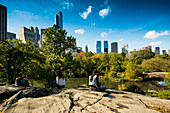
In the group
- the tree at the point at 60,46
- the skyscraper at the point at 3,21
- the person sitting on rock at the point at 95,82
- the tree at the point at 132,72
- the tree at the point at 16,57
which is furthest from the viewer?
the skyscraper at the point at 3,21

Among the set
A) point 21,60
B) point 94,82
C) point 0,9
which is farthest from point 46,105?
point 0,9

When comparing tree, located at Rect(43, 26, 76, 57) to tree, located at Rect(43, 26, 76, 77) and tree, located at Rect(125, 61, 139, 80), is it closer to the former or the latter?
tree, located at Rect(43, 26, 76, 77)

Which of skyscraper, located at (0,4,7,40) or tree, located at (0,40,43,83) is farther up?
skyscraper, located at (0,4,7,40)

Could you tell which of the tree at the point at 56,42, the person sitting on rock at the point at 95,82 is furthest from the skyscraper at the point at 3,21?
the person sitting on rock at the point at 95,82

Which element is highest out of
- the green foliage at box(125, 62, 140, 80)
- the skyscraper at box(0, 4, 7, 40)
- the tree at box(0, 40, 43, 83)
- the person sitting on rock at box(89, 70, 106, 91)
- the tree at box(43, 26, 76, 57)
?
the skyscraper at box(0, 4, 7, 40)

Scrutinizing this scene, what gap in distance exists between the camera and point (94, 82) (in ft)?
16.0

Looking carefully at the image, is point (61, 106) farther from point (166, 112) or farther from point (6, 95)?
point (166, 112)

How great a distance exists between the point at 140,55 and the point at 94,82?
47.3 metres

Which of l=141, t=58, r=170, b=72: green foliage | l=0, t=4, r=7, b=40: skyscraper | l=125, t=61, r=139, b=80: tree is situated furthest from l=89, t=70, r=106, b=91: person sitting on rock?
l=0, t=4, r=7, b=40: skyscraper

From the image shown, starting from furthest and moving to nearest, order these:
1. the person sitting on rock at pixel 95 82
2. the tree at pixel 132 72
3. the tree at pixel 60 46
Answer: the tree at pixel 132 72, the tree at pixel 60 46, the person sitting on rock at pixel 95 82

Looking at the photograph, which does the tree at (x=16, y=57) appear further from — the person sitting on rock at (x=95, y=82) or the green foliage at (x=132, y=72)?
the green foliage at (x=132, y=72)

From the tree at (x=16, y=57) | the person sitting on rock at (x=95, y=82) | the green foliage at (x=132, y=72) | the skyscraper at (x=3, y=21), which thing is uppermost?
the skyscraper at (x=3, y=21)

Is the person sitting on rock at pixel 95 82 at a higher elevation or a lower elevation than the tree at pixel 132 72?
higher

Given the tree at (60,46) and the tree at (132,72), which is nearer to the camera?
the tree at (60,46)
